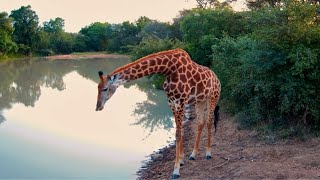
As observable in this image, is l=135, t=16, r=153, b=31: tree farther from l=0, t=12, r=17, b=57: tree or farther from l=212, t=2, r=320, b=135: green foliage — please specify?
l=212, t=2, r=320, b=135: green foliage

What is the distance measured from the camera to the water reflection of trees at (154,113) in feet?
39.1

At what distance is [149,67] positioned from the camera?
6141 millimetres

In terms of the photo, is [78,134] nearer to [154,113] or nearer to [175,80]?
[154,113]

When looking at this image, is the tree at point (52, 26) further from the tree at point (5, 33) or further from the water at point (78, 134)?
the water at point (78, 134)

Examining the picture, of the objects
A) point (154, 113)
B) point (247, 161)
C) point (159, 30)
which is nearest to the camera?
point (247, 161)

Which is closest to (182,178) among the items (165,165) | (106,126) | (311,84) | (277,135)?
(165,165)

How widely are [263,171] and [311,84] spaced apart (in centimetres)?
269

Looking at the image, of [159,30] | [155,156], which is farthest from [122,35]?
[155,156]

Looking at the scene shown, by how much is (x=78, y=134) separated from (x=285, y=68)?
5.60m

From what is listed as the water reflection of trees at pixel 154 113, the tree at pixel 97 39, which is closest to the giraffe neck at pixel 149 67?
the water reflection of trees at pixel 154 113

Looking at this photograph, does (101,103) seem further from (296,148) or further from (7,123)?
(7,123)

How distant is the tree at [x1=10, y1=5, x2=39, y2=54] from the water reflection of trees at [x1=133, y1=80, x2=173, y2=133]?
128 ft

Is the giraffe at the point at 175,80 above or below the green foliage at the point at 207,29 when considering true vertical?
below

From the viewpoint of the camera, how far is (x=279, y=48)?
779 centimetres
